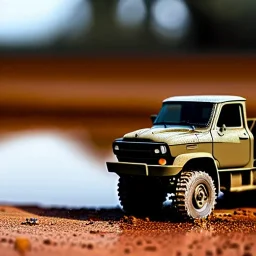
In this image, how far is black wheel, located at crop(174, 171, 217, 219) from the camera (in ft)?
35.9

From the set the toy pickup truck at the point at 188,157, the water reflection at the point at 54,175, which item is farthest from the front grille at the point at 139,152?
the water reflection at the point at 54,175

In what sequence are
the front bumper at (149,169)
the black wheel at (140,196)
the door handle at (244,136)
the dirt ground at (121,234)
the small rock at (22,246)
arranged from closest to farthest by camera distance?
1. the small rock at (22,246)
2. the dirt ground at (121,234)
3. the front bumper at (149,169)
4. the black wheel at (140,196)
5. the door handle at (244,136)

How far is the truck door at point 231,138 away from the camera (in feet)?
38.5

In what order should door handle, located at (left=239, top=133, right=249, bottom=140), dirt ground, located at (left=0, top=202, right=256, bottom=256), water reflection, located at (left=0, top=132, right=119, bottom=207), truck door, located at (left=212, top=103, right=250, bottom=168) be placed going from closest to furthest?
dirt ground, located at (left=0, top=202, right=256, bottom=256)
truck door, located at (left=212, top=103, right=250, bottom=168)
door handle, located at (left=239, top=133, right=249, bottom=140)
water reflection, located at (left=0, top=132, right=119, bottom=207)

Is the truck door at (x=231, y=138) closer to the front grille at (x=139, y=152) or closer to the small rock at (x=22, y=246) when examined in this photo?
the front grille at (x=139, y=152)

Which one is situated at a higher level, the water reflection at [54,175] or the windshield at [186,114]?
the windshield at [186,114]

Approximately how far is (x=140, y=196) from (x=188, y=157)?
1.54 metres

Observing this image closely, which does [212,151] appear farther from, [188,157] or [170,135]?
[170,135]

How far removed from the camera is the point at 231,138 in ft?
39.2

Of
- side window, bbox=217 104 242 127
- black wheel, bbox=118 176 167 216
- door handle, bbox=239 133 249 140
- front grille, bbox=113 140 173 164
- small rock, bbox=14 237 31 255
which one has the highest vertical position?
side window, bbox=217 104 242 127

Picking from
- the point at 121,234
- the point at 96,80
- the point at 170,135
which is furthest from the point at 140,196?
the point at 96,80

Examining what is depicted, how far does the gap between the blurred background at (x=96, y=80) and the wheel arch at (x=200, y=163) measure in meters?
3.50

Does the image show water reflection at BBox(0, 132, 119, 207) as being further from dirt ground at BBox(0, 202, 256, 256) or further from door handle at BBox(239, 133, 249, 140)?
door handle at BBox(239, 133, 249, 140)

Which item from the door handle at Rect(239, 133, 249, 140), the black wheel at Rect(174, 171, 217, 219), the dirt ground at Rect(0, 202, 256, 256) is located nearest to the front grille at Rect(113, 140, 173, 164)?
the black wheel at Rect(174, 171, 217, 219)
